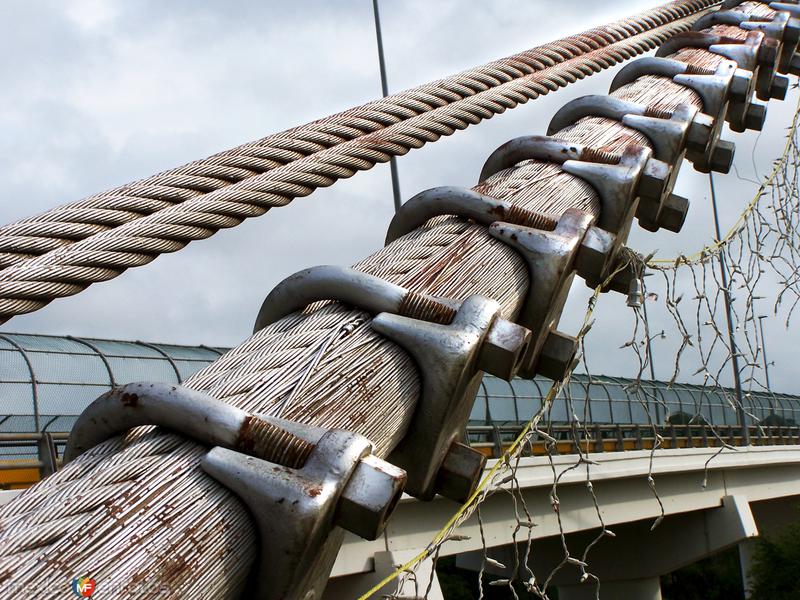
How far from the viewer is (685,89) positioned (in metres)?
2.04

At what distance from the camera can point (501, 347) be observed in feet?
3.70

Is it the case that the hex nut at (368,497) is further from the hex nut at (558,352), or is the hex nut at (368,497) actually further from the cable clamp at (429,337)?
the hex nut at (558,352)

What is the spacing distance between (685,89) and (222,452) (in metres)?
1.55

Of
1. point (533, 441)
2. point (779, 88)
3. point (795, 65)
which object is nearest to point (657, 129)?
point (779, 88)

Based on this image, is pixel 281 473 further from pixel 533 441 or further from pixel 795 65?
pixel 533 441

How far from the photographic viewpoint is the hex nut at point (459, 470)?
122 centimetres

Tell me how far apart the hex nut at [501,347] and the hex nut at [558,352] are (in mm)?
350

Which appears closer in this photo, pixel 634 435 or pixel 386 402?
pixel 386 402

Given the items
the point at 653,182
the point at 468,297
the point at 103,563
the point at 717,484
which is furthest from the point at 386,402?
the point at 717,484

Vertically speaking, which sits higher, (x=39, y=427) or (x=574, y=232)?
(x=574, y=232)

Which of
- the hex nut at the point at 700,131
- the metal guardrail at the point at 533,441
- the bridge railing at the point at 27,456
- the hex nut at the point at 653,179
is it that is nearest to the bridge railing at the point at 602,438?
the metal guardrail at the point at 533,441

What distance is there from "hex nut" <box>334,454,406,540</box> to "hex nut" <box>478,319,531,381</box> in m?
0.28

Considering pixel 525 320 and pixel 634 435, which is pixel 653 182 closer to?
pixel 525 320

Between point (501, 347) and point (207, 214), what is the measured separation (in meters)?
0.59
